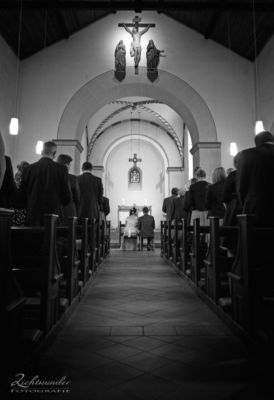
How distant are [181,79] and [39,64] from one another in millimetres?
3828

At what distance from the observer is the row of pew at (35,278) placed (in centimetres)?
184

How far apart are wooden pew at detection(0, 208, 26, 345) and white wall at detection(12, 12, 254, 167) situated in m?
7.33

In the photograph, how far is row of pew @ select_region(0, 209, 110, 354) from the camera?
1.84 m

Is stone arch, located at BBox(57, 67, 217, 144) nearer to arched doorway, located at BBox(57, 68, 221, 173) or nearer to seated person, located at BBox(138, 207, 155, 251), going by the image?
arched doorway, located at BBox(57, 68, 221, 173)

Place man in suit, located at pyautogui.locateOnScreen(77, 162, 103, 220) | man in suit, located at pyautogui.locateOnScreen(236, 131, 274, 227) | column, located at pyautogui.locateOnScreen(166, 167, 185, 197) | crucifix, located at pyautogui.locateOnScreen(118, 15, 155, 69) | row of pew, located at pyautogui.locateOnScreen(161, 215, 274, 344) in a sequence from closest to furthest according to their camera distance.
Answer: row of pew, located at pyautogui.locateOnScreen(161, 215, 274, 344), man in suit, located at pyautogui.locateOnScreen(236, 131, 274, 227), man in suit, located at pyautogui.locateOnScreen(77, 162, 103, 220), crucifix, located at pyautogui.locateOnScreen(118, 15, 155, 69), column, located at pyautogui.locateOnScreen(166, 167, 185, 197)

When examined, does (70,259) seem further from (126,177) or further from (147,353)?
(126,177)

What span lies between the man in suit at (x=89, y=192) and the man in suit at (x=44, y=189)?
194 cm

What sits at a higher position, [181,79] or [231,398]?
[181,79]

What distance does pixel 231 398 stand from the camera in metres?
1.62

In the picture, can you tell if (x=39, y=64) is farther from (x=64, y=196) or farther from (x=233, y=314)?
(x=233, y=314)

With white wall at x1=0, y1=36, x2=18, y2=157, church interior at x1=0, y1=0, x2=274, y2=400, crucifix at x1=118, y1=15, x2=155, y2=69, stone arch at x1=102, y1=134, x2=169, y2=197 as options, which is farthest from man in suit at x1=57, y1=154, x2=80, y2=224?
stone arch at x1=102, y1=134, x2=169, y2=197

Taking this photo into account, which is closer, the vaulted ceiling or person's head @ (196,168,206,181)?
person's head @ (196,168,206,181)

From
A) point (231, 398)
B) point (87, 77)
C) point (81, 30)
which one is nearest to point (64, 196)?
point (231, 398)

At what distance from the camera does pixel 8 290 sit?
6.16ft
